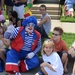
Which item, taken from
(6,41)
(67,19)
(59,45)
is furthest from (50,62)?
(67,19)

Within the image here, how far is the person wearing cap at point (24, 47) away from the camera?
5473mm

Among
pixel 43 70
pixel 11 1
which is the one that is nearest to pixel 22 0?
pixel 11 1

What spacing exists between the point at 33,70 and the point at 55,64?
0.85 metres

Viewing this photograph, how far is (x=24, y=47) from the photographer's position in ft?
18.3

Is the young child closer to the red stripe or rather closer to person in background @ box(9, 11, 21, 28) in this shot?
the red stripe

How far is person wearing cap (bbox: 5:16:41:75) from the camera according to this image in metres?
5.47

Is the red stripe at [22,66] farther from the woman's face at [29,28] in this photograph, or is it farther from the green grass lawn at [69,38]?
the green grass lawn at [69,38]

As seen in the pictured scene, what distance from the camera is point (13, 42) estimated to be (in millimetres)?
5555

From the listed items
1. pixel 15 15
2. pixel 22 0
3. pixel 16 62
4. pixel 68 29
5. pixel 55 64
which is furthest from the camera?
pixel 68 29

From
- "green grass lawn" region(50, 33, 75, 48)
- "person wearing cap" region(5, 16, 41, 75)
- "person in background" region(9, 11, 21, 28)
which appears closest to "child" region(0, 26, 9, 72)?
"person wearing cap" region(5, 16, 41, 75)

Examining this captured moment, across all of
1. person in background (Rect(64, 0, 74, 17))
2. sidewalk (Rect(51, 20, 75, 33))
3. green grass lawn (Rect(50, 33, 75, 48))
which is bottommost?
sidewalk (Rect(51, 20, 75, 33))

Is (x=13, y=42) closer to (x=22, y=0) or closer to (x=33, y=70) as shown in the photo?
(x=33, y=70)

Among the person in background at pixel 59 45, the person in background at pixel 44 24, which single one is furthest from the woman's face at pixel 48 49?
the person in background at pixel 44 24

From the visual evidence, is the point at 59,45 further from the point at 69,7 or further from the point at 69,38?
the point at 69,7
